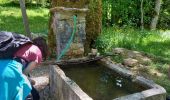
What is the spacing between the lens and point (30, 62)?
3.53 meters

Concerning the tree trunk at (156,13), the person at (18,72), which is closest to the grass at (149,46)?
the person at (18,72)

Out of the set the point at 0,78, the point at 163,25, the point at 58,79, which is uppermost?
the point at 0,78

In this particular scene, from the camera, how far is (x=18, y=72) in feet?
10.6

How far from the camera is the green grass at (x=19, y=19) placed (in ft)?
35.6

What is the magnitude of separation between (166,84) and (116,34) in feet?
11.1

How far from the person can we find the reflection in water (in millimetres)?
1448

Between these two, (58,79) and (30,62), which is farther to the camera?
(58,79)

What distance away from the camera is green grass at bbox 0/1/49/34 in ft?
35.6

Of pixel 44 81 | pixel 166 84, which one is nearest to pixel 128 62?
pixel 166 84

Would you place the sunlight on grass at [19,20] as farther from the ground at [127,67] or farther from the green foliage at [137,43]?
the ground at [127,67]

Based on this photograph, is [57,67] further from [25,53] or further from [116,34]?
[116,34]

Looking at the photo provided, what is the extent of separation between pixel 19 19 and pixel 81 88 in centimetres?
845

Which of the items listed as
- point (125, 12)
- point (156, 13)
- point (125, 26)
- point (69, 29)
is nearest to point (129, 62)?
point (69, 29)

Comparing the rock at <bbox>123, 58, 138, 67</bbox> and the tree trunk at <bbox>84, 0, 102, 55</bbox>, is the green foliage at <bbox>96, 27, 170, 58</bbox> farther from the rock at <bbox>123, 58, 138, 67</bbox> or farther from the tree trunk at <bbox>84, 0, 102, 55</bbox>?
the rock at <bbox>123, 58, 138, 67</bbox>
